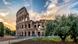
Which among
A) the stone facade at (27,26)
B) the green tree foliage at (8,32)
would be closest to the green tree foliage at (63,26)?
the stone facade at (27,26)

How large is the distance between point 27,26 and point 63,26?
105cm

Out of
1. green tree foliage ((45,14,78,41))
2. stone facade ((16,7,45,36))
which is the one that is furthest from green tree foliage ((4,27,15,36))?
green tree foliage ((45,14,78,41))

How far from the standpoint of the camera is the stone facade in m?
8.83

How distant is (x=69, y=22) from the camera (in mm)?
8734

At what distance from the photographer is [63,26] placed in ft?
28.6

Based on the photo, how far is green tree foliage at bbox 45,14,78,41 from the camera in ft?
28.5

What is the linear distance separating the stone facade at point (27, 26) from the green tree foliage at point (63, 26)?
223mm

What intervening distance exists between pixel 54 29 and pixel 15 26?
1136 mm

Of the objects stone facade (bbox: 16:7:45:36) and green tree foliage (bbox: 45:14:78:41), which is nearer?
green tree foliage (bbox: 45:14:78:41)

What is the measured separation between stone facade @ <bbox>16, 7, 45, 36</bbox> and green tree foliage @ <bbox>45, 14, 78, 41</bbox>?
8.8 inches

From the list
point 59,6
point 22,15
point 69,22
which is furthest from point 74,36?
point 22,15

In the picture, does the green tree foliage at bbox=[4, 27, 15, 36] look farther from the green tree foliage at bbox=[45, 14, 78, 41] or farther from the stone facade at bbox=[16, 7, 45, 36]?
the green tree foliage at bbox=[45, 14, 78, 41]

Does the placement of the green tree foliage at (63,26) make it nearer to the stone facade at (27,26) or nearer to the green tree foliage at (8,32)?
the stone facade at (27,26)

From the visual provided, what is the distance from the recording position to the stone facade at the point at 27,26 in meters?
8.83
